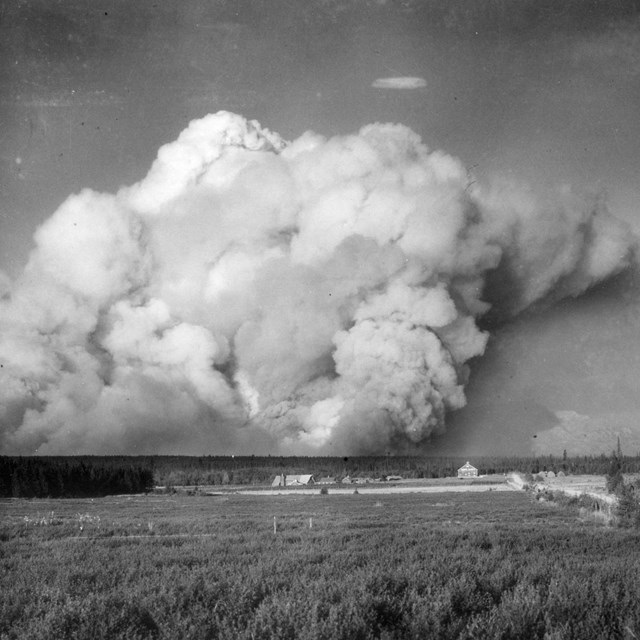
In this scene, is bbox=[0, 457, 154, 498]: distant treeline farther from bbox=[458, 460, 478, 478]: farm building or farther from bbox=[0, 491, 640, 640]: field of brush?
bbox=[0, 491, 640, 640]: field of brush

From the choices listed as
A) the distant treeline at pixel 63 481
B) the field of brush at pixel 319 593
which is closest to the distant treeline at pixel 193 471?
the distant treeline at pixel 63 481

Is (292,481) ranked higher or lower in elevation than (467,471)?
higher

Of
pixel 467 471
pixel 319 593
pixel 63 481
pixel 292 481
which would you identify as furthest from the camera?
pixel 467 471

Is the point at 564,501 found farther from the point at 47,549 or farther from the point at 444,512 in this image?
the point at 47,549

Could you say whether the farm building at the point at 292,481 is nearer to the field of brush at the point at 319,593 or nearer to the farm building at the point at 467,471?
the farm building at the point at 467,471

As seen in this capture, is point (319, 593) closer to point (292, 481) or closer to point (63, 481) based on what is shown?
point (63, 481)

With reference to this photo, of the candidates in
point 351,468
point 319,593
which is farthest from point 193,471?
point 319,593

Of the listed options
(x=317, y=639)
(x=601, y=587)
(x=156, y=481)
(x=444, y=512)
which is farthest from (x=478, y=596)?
(x=156, y=481)
